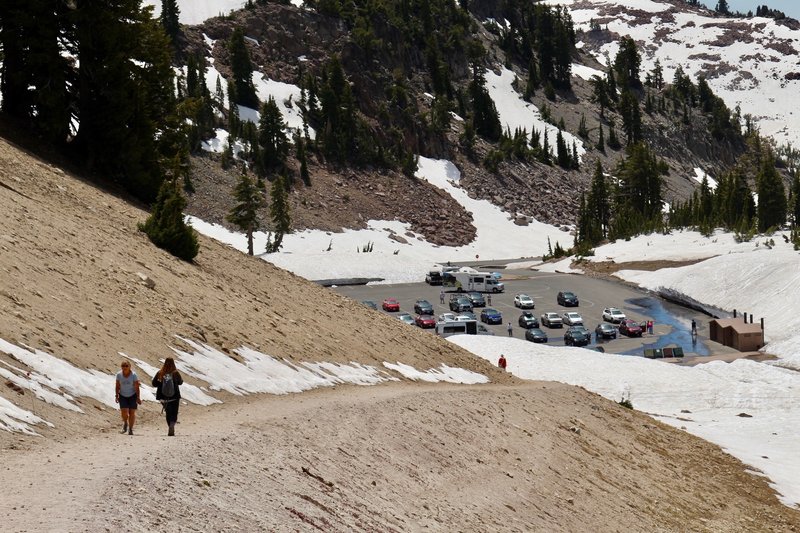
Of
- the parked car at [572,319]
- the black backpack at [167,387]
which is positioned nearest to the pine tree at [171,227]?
the black backpack at [167,387]

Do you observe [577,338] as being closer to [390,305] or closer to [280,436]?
[390,305]

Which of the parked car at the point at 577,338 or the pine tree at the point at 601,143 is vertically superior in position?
the pine tree at the point at 601,143

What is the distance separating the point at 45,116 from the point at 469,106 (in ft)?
500

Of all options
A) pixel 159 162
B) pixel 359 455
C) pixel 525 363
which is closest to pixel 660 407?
pixel 525 363

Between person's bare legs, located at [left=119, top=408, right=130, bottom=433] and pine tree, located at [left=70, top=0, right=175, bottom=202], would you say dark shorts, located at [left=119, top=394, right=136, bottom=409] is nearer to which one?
person's bare legs, located at [left=119, top=408, right=130, bottom=433]

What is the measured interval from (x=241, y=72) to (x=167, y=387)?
131087mm

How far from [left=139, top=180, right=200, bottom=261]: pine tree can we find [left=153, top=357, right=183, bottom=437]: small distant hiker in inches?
524

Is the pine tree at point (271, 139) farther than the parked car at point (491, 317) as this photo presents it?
Yes

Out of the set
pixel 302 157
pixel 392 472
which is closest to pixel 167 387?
pixel 392 472

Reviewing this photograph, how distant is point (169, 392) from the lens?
15.0 m

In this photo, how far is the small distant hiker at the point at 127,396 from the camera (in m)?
14.5

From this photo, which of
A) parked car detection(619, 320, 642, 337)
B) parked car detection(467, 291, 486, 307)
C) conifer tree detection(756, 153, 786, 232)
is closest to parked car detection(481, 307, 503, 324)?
parked car detection(467, 291, 486, 307)

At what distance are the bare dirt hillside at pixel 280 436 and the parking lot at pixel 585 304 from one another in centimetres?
3182

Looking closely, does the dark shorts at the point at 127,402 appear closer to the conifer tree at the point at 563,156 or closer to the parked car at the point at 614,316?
the parked car at the point at 614,316
